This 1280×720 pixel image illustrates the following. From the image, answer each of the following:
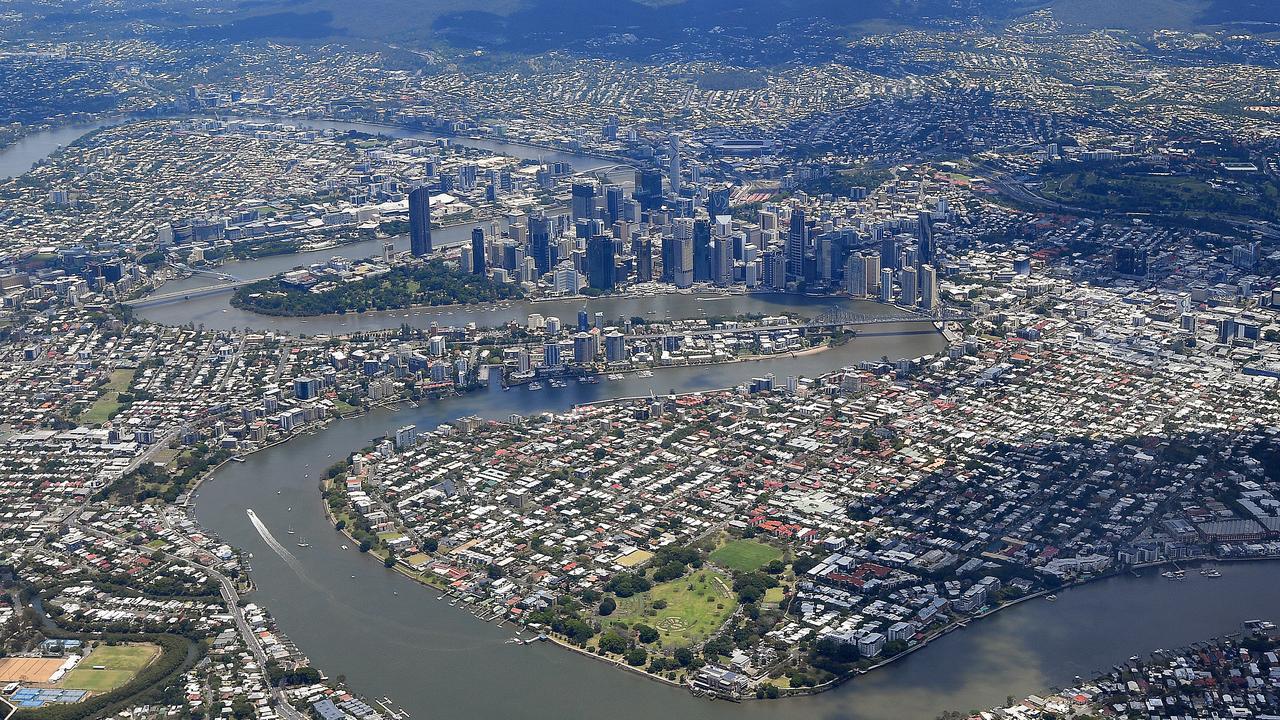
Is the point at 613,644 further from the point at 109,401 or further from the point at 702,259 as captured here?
the point at 702,259

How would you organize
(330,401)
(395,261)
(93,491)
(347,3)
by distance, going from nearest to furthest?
(93,491), (330,401), (395,261), (347,3)

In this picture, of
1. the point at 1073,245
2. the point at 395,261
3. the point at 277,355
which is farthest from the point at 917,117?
the point at 277,355

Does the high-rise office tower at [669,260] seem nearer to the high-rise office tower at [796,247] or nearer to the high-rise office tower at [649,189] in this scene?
the high-rise office tower at [796,247]

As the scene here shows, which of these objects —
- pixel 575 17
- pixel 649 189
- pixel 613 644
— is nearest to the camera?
pixel 613 644

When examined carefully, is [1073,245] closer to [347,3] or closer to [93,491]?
[93,491]

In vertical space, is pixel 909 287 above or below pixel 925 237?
below

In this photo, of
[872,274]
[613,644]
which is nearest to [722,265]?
[872,274]

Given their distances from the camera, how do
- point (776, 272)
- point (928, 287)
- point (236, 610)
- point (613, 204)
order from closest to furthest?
point (236, 610), point (928, 287), point (776, 272), point (613, 204)
